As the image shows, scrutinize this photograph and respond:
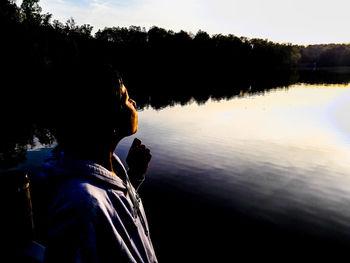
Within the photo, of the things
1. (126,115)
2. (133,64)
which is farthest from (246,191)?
(133,64)

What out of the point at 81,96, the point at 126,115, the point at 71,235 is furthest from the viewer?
the point at 126,115

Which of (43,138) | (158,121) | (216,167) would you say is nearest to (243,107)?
(158,121)

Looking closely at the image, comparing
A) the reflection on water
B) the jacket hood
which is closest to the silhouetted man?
the jacket hood

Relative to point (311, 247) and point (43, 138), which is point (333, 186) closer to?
point (311, 247)

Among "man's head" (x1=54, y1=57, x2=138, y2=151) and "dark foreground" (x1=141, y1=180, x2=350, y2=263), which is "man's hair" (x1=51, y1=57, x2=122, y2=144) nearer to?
"man's head" (x1=54, y1=57, x2=138, y2=151)

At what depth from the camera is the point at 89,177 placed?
4.82 ft

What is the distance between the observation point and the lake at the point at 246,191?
7.19 meters

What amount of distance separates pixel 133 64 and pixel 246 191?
94.8 meters

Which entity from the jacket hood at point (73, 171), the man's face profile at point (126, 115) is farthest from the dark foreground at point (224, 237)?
the jacket hood at point (73, 171)

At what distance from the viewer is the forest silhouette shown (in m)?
16.9

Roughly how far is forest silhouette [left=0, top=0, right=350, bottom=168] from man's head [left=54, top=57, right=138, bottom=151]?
0.10ft

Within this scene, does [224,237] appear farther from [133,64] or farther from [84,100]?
[133,64]

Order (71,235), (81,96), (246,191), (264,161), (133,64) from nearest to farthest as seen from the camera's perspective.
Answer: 1. (71,235)
2. (81,96)
3. (246,191)
4. (264,161)
5. (133,64)

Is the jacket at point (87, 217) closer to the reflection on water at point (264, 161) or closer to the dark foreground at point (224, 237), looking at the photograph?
the dark foreground at point (224, 237)
